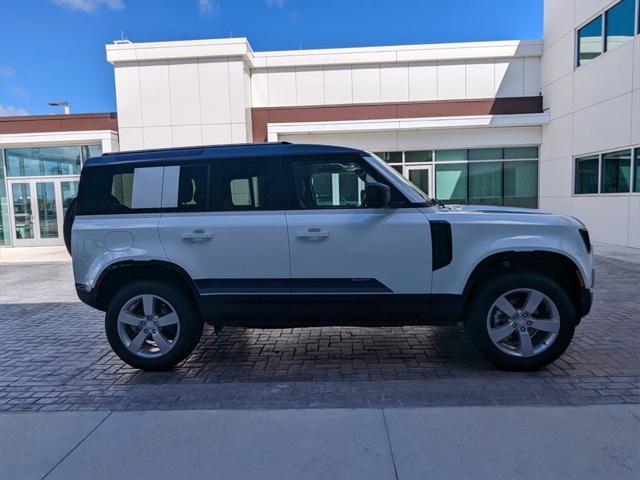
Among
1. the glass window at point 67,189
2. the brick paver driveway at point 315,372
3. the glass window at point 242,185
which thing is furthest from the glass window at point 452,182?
the glass window at point 242,185

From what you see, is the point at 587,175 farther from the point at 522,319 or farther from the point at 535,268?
the point at 522,319

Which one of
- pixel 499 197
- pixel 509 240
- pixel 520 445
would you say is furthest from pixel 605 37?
pixel 520 445

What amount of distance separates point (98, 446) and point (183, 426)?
0.57 meters

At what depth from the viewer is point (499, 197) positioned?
18031 millimetres

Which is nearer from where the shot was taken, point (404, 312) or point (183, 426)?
point (183, 426)

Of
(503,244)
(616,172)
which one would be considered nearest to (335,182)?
(503,244)

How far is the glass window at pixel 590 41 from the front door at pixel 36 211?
17859 millimetres

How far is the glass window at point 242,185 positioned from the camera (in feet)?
14.7

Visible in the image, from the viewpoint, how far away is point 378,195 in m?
4.20

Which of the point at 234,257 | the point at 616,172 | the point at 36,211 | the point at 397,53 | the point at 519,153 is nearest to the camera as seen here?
the point at 234,257

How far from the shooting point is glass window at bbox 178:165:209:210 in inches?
179

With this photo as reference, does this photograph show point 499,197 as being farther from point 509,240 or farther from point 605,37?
point 509,240

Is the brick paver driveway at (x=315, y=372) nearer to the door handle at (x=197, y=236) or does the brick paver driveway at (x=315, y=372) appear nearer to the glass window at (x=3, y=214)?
the door handle at (x=197, y=236)

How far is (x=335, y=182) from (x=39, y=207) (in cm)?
1645
